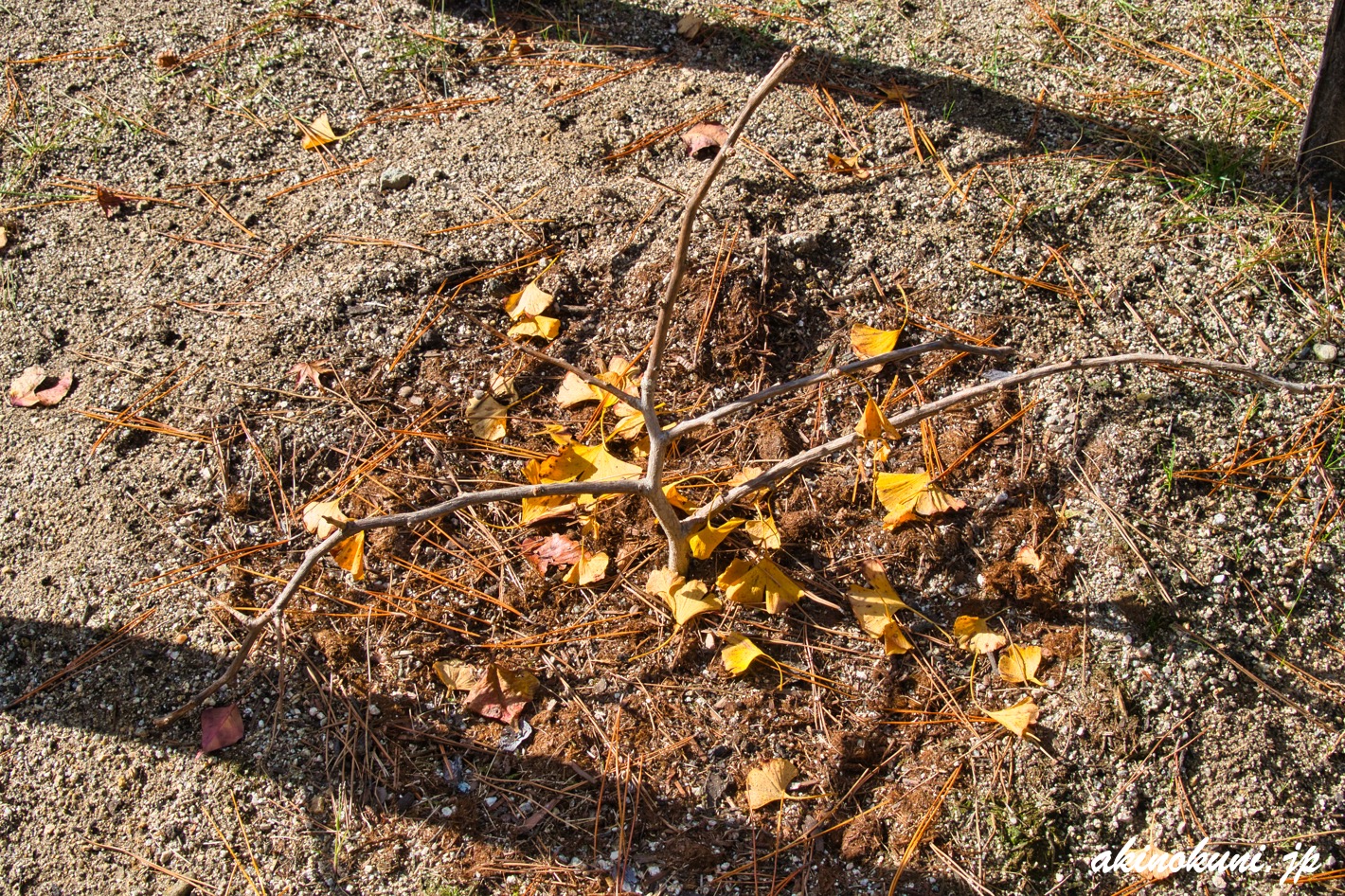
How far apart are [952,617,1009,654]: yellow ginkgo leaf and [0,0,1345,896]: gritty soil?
0.10 ft

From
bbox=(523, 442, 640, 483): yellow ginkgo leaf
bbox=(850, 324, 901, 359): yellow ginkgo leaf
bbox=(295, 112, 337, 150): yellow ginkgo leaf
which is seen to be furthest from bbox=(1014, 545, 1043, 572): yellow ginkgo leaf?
bbox=(295, 112, 337, 150): yellow ginkgo leaf

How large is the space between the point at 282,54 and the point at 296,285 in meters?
0.94

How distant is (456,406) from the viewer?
2221 mm

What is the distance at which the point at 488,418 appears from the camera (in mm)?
2201

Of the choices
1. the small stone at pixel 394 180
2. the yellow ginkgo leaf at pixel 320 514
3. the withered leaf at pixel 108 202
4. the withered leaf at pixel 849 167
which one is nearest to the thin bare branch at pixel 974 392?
the yellow ginkgo leaf at pixel 320 514

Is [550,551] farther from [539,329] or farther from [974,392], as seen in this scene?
[974,392]

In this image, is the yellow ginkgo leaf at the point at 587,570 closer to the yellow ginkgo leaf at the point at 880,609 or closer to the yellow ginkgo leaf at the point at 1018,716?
the yellow ginkgo leaf at the point at 880,609

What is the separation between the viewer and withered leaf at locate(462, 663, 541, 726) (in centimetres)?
187

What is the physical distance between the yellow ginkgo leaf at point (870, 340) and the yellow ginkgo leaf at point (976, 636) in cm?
66

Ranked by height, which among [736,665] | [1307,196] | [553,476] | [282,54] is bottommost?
[736,665]

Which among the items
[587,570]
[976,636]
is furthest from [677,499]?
[976,636]

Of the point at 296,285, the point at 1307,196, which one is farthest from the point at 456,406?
the point at 1307,196

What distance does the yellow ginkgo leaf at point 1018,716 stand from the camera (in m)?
1.82

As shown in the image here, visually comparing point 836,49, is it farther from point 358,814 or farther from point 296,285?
point 358,814
